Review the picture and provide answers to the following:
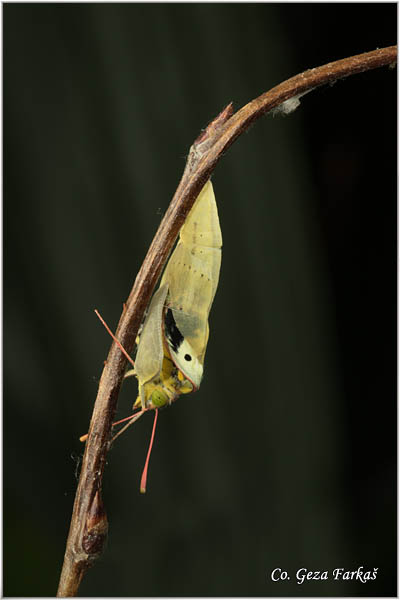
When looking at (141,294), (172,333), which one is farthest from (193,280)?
(141,294)

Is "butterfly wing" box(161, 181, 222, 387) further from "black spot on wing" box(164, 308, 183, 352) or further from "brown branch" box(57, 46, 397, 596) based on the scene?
"brown branch" box(57, 46, 397, 596)

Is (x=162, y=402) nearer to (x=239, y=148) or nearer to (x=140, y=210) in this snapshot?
(x=140, y=210)

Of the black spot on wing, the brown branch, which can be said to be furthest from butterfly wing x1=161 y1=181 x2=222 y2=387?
the brown branch

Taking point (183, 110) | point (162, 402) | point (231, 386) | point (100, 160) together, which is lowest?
point (231, 386)

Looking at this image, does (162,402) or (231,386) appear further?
(231,386)

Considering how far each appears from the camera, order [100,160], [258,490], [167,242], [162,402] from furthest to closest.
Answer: [258,490], [100,160], [162,402], [167,242]

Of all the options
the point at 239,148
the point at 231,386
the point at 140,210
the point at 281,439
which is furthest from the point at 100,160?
the point at 281,439
